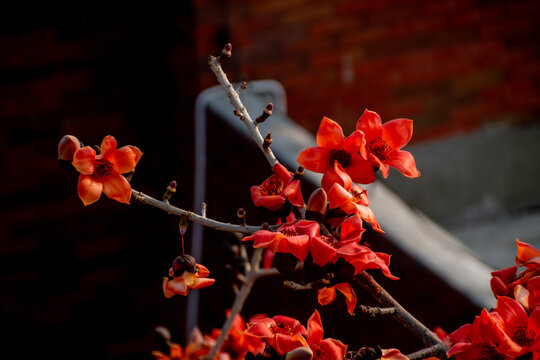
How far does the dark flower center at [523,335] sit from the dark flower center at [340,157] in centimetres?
34

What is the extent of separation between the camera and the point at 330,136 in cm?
108

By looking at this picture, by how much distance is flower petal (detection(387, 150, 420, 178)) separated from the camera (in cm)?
109

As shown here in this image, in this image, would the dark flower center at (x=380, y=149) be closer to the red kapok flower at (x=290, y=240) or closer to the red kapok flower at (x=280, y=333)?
the red kapok flower at (x=290, y=240)

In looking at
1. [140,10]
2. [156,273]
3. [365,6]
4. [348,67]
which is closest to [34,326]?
[156,273]

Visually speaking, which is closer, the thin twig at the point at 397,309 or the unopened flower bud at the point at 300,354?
the unopened flower bud at the point at 300,354

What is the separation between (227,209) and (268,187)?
67.5 inches

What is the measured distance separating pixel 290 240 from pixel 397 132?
0.27 meters

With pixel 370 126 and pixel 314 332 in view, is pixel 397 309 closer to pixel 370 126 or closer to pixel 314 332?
pixel 314 332

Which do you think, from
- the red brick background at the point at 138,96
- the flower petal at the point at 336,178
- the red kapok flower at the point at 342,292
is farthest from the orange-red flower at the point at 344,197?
the red brick background at the point at 138,96

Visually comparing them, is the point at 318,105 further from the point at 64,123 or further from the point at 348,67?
the point at 64,123

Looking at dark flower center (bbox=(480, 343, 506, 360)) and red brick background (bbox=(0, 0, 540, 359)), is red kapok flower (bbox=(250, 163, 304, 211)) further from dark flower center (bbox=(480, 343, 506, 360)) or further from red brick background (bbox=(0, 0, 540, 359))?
red brick background (bbox=(0, 0, 540, 359))

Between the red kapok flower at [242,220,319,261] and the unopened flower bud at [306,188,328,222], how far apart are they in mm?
28

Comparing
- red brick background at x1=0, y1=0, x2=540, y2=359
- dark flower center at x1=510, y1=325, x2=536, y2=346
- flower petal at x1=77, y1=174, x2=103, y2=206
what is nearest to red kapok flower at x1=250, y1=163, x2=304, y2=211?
flower petal at x1=77, y1=174, x2=103, y2=206

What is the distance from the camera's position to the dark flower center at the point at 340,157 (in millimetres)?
1066
